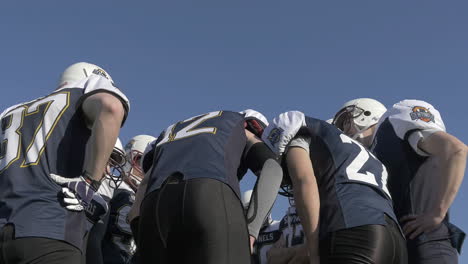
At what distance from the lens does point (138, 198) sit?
3857 mm

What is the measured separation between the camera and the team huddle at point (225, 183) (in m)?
3.10

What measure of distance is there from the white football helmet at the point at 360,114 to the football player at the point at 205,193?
6.24 feet

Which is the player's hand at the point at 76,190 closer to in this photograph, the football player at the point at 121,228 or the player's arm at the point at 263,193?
the player's arm at the point at 263,193

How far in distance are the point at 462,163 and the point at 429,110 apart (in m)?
0.58

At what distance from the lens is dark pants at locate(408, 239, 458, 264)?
3.86 metres

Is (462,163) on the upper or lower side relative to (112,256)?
upper

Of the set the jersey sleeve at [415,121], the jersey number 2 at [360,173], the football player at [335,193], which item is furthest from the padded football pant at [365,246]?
the jersey sleeve at [415,121]

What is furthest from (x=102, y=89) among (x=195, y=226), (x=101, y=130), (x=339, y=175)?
(x=339, y=175)

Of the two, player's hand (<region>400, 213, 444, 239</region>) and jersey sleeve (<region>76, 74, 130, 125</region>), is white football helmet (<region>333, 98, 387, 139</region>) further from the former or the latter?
jersey sleeve (<region>76, 74, 130, 125</region>)

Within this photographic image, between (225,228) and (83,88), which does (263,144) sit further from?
(83,88)

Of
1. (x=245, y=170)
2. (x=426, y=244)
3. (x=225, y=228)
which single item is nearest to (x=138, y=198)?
(x=245, y=170)

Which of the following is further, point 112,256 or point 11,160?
point 112,256

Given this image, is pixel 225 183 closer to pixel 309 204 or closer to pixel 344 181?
pixel 309 204

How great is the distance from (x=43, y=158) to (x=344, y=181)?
77.5 inches
